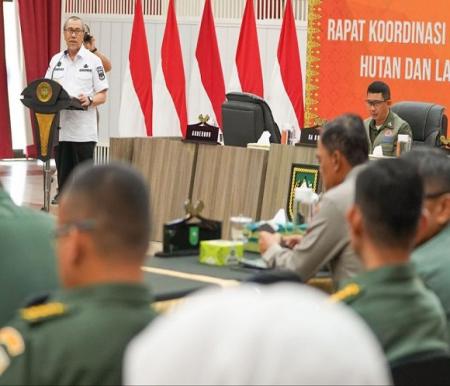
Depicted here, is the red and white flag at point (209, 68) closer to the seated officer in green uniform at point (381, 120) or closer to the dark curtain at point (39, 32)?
the seated officer in green uniform at point (381, 120)

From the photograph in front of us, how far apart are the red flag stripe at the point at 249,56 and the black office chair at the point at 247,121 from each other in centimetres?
244

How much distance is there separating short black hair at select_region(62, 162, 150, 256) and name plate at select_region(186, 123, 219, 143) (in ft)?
17.8

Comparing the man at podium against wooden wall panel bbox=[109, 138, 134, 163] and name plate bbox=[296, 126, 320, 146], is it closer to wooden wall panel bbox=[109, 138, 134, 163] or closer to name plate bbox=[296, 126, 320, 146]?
wooden wall panel bbox=[109, 138, 134, 163]

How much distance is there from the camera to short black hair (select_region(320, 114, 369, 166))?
408 centimetres

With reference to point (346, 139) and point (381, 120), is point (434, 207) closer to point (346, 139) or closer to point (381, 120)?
point (346, 139)

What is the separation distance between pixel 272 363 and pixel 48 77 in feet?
29.5

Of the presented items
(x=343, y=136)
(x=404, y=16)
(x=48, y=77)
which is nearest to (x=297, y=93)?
(x=404, y=16)

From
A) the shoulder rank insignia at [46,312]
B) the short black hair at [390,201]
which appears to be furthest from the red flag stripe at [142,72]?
the shoulder rank insignia at [46,312]

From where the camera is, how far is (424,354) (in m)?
2.40

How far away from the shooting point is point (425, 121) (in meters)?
8.76

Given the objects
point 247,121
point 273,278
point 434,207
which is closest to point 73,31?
point 247,121

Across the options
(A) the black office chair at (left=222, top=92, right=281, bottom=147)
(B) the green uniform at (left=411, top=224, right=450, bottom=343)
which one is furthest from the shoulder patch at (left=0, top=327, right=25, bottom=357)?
(A) the black office chair at (left=222, top=92, right=281, bottom=147)

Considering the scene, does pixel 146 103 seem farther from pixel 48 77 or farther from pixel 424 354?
pixel 424 354

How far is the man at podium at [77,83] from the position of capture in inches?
387
